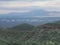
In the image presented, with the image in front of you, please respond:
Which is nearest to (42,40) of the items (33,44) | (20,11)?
(33,44)

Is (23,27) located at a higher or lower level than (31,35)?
higher

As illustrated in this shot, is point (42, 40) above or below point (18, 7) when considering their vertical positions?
below

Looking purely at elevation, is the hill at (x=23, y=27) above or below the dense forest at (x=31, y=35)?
above

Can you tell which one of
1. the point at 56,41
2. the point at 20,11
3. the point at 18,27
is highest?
the point at 20,11

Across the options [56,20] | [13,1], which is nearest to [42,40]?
[56,20]

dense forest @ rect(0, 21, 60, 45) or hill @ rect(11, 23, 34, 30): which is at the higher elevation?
hill @ rect(11, 23, 34, 30)

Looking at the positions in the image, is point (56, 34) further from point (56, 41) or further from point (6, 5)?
point (6, 5)
